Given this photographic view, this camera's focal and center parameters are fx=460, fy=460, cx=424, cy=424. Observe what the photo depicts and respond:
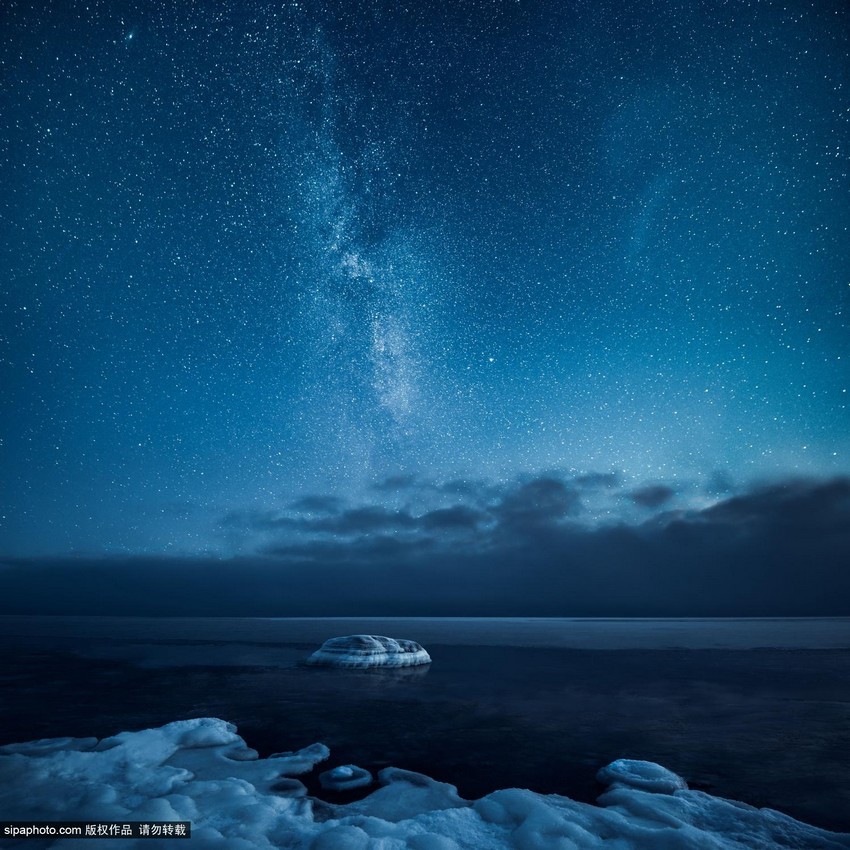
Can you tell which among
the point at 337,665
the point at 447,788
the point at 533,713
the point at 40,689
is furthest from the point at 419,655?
the point at 447,788

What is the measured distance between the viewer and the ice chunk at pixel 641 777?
945cm

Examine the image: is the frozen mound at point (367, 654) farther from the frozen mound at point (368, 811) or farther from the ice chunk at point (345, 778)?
the ice chunk at point (345, 778)

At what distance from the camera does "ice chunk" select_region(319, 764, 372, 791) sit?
9.82 m

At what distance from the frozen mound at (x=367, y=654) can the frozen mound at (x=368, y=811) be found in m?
21.7

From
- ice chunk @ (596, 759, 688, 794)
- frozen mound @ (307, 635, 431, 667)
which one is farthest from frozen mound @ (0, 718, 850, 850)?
frozen mound @ (307, 635, 431, 667)

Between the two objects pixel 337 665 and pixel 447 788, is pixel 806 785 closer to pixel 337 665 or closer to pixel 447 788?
pixel 447 788

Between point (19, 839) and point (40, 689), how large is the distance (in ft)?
66.7

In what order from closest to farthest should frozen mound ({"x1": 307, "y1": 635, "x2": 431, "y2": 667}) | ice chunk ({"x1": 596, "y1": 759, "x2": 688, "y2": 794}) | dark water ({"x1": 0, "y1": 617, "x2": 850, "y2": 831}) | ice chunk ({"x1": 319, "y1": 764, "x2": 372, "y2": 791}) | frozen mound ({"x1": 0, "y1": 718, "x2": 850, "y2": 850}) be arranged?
frozen mound ({"x1": 0, "y1": 718, "x2": 850, "y2": 850}) → ice chunk ({"x1": 596, "y1": 759, "x2": 688, "y2": 794}) → ice chunk ({"x1": 319, "y1": 764, "x2": 372, "y2": 791}) → dark water ({"x1": 0, "y1": 617, "x2": 850, "y2": 831}) → frozen mound ({"x1": 307, "y1": 635, "x2": 431, "y2": 667})

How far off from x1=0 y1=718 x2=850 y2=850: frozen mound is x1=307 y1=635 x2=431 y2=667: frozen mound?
71.4 ft

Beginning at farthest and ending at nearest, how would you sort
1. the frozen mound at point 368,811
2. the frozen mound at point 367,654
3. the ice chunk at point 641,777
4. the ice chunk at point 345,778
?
the frozen mound at point 367,654, the ice chunk at point 345,778, the ice chunk at point 641,777, the frozen mound at point 368,811

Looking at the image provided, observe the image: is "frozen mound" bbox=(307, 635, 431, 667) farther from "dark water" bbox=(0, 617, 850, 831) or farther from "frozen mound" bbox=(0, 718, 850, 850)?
"frozen mound" bbox=(0, 718, 850, 850)

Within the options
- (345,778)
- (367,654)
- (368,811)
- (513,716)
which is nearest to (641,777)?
(368,811)

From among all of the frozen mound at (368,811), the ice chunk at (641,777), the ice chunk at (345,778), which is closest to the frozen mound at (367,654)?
the frozen mound at (368,811)

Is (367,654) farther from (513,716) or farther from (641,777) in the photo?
(641,777)
